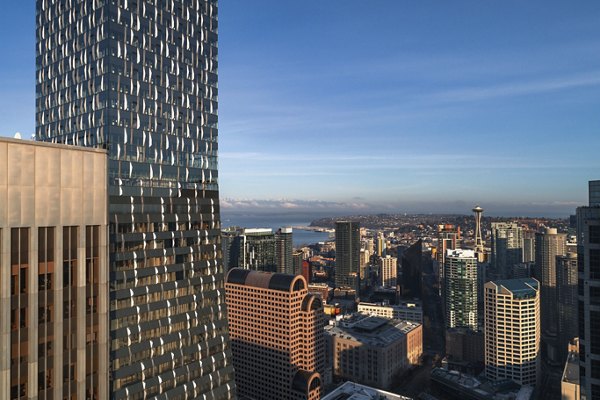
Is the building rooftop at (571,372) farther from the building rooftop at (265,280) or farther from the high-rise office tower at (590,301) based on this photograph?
the high-rise office tower at (590,301)

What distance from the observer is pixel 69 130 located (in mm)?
68375

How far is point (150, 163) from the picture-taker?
2616 inches

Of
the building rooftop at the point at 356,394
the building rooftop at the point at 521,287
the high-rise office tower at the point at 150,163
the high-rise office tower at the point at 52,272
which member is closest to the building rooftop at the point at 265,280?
the building rooftop at the point at 356,394

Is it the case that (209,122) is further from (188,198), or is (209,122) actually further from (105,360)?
(105,360)

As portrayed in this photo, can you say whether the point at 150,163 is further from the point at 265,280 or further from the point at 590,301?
the point at 265,280

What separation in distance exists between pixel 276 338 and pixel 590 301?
386 ft

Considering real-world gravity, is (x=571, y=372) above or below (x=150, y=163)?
below

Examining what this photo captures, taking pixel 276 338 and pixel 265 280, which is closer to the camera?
pixel 276 338

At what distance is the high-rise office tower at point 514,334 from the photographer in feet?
572

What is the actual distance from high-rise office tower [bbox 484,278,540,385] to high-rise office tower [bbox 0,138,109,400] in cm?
17104

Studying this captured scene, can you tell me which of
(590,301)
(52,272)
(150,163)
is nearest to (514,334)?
(590,301)

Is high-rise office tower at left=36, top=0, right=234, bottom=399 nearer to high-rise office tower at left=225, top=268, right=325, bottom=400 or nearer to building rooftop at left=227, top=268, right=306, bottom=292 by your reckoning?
high-rise office tower at left=225, top=268, right=325, bottom=400

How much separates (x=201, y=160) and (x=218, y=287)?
64.4 ft

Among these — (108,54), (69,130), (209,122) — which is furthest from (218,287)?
(108,54)
